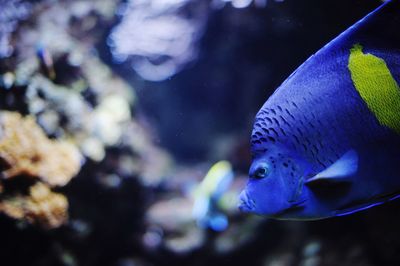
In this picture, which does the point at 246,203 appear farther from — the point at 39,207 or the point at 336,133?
the point at 39,207

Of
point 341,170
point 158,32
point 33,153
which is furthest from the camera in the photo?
point 158,32

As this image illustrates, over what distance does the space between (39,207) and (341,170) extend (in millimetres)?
3336

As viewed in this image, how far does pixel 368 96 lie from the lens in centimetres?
93

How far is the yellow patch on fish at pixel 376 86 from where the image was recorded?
0.91m

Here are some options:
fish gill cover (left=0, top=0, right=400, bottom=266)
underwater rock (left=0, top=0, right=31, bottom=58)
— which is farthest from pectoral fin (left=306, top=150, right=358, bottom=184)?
underwater rock (left=0, top=0, right=31, bottom=58)

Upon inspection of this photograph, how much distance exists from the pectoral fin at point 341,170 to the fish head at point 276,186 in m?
0.04

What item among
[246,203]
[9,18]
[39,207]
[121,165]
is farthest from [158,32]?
[246,203]

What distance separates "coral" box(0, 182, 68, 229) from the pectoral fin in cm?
327

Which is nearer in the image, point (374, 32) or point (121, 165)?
point (374, 32)

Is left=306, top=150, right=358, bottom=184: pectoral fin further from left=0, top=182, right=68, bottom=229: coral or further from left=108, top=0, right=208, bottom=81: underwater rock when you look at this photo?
left=108, top=0, right=208, bottom=81: underwater rock

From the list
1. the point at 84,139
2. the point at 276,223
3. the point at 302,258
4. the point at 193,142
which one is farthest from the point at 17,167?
the point at 193,142

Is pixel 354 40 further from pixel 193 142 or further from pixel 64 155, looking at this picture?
pixel 193 142

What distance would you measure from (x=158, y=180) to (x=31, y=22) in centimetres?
292

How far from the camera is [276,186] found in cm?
91
